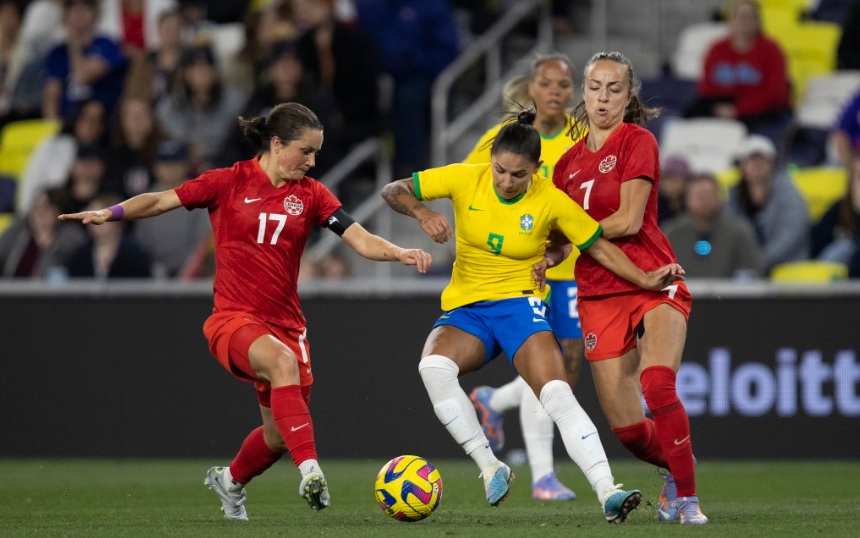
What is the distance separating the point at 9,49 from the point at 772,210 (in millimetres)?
9314

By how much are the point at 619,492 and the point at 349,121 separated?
8.50 m

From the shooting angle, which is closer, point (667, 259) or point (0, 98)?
point (667, 259)

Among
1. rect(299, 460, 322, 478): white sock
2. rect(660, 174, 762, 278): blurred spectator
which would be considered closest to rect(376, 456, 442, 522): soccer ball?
rect(299, 460, 322, 478): white sock

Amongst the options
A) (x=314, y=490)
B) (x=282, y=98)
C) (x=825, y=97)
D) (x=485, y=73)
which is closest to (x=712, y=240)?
(x=825, y=97)

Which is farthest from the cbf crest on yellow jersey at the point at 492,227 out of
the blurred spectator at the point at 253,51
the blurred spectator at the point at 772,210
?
the blurred spectator at the point at 253,51

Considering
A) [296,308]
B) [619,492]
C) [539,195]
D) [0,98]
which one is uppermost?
[0,98]

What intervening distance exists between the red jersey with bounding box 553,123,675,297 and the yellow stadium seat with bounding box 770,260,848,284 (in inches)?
210

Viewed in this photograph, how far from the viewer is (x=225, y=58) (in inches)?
611

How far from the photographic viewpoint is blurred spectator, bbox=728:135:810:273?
12836 millimetres

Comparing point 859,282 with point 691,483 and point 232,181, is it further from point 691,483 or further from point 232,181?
point 232,181

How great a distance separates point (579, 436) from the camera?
6.91 m

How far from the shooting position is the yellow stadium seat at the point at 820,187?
1359 centimetres

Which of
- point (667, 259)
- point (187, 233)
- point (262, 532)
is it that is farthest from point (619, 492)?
point (187, 233)

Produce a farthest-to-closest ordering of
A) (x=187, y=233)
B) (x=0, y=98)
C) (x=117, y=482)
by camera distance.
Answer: (x=0, y=98) → (x=187, y=233) → (x=117, y=482)
